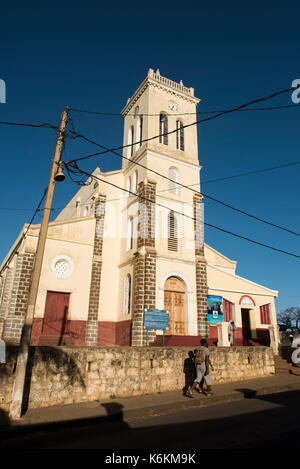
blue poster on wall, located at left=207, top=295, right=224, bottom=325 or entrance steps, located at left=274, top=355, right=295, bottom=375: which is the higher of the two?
blue poster on wall, located at left=207, top=295, right=224, bottom=325

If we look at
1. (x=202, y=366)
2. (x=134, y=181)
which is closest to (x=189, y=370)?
(x=202, y=366)

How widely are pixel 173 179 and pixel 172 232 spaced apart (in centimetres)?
426

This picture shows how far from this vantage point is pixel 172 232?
21.1m

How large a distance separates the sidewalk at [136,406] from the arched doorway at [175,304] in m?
7.09

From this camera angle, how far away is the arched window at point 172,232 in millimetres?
20773

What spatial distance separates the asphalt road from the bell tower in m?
18.0

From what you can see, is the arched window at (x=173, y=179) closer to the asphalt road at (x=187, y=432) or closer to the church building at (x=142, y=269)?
the church building at (x=142, y=269)

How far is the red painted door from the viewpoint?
18.4m

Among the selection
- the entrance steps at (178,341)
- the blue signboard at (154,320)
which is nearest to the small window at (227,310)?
the entrance steps at (178,341)

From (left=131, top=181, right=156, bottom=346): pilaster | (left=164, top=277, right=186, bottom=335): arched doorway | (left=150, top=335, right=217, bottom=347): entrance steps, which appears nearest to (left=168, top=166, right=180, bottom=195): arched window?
(left=131, top=181, right=156, bottom=346): pilaster

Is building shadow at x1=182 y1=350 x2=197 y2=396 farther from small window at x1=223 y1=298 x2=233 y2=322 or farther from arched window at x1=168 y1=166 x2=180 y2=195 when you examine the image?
arched window at x1=168 y1=166 x2=180 y2=195

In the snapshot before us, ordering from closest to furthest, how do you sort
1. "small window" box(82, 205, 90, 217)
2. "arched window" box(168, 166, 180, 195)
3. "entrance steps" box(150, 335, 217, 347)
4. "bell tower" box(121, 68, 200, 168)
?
"entrance steps" box(150, 335, 217, 347), "arched window" box(168, 166, 180, 195), "bell tower" box(121, 68, 200, 168), "small window" box(82, 205, 90, 217)

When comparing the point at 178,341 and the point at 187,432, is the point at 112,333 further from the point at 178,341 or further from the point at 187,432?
the point at 187,432
